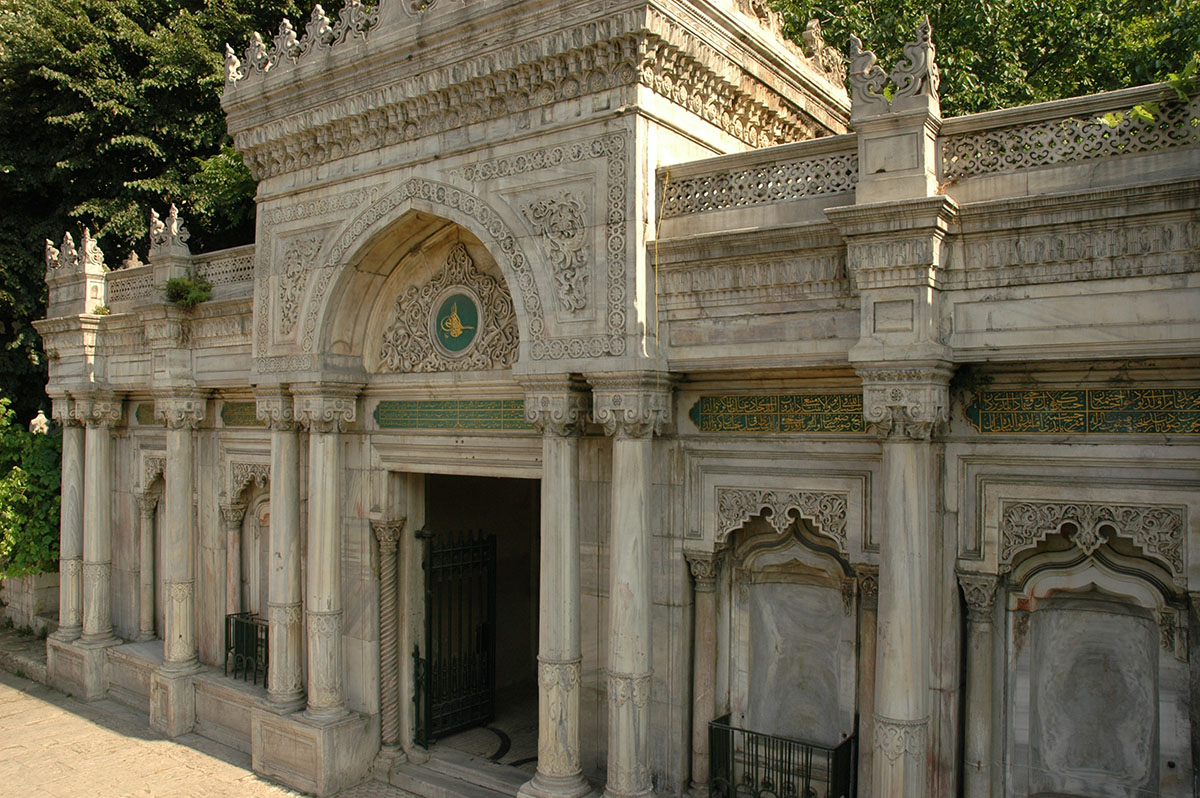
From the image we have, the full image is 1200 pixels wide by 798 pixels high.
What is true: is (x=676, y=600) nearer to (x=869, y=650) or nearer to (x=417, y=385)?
(x=869, y=650)

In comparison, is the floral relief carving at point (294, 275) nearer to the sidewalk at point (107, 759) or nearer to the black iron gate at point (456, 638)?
the black iron gate at point (456, 638)

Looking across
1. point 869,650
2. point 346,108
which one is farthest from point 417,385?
point 869,650

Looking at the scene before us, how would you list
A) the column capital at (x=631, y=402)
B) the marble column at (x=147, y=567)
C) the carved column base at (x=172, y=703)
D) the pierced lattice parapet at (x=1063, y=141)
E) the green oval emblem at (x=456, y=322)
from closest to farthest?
the pierced lattice parapet at (x=1063, y=141), the column capital at (x=631, y=402), the green oval emblem at (x=456, y=322), the carved column base at (x=172, y=703), the marble column at (x=147, y=567)

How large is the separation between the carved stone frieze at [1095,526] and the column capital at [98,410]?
1136 cm

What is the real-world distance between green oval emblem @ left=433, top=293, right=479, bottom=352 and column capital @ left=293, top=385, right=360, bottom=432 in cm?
119

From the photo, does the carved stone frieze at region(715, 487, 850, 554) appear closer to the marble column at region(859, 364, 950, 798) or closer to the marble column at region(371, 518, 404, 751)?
the marble column at region(859, 364, 950, 798)

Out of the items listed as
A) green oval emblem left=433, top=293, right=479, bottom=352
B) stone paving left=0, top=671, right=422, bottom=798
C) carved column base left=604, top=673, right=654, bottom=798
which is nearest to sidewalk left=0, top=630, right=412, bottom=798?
stone paving left=0, top=671, right=422, bottom=798

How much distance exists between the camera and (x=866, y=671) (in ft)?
22.0

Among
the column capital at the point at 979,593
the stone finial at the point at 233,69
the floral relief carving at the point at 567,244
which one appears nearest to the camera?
the column capital at the point at 979,593

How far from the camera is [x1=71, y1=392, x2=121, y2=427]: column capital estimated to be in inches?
500

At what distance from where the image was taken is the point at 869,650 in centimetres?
669

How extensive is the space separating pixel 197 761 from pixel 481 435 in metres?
5.18

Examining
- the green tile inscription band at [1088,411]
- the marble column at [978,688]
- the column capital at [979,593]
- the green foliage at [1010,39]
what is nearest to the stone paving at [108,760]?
the marble column at [978,688]

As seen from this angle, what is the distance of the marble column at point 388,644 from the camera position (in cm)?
955
